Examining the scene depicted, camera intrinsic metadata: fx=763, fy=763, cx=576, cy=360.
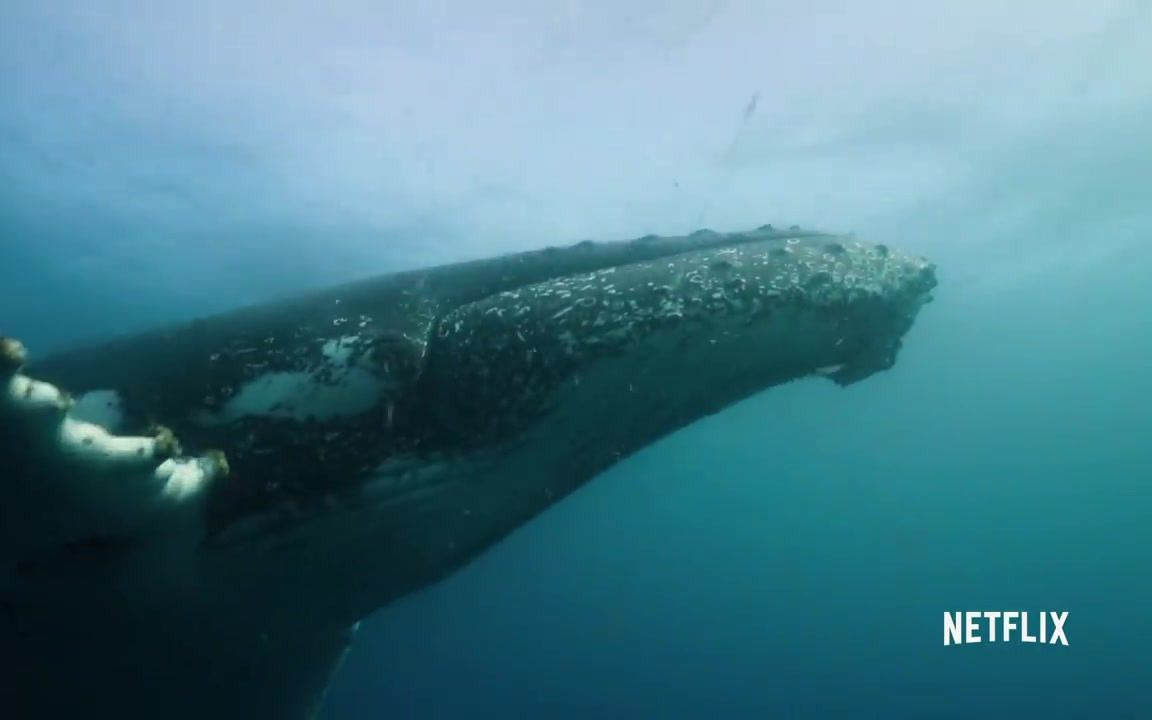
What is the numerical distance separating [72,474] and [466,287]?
217 centimetres

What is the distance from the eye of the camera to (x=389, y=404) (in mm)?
3787

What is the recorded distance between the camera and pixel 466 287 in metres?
4.28

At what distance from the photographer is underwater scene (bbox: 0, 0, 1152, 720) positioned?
373cm

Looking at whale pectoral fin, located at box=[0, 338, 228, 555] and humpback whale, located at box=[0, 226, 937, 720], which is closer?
whale pectoral fin, located at box=[0, 338, 228, 555]

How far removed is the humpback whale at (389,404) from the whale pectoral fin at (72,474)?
0.07 m

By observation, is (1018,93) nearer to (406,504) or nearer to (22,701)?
(406,504)

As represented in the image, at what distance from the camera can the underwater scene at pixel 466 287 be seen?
373 centimetres

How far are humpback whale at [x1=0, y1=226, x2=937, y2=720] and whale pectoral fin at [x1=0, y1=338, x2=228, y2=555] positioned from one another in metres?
0.07

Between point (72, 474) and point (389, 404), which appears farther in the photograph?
point (389, 404)

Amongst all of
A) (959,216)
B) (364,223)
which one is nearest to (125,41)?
(364,223)

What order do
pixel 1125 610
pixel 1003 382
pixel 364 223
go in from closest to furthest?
pixel 364 223 < pixel 1003 382 < pixel 1125 610

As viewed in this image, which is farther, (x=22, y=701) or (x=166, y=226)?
(x=166, y=226)

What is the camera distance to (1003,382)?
83.4 meters

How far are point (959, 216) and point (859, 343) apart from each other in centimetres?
3359
